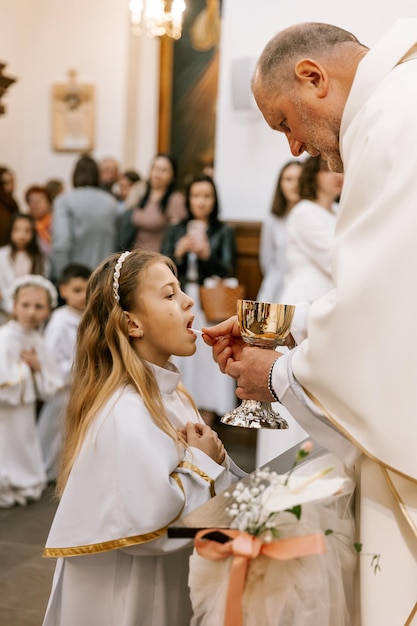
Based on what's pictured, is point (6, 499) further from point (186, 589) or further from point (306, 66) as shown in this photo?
point (306, 66)

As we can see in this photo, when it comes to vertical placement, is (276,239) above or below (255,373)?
below

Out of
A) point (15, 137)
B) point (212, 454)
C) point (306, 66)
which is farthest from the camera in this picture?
point (15, 137)

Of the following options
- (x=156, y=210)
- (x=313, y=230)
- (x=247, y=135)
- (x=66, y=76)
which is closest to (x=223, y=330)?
(x=313, y=230)

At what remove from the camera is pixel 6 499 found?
5406 millimetres

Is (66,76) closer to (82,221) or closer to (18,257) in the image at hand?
(82,221)

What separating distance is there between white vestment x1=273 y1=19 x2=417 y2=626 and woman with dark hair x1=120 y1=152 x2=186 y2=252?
5301 mm

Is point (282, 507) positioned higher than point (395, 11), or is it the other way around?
point (395, 11)

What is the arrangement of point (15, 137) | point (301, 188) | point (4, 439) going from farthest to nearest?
point (15, 137) < point (4, 439) < point (301, 188)

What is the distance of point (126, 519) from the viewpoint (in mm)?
2221

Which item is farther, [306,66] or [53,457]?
[53,457]

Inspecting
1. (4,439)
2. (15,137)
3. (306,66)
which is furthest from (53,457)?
(15,137)

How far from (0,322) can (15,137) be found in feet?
20.2

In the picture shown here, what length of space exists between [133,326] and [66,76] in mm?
10834

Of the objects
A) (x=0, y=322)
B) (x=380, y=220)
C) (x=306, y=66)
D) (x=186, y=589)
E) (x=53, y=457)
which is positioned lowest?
(x=53, y=457)
